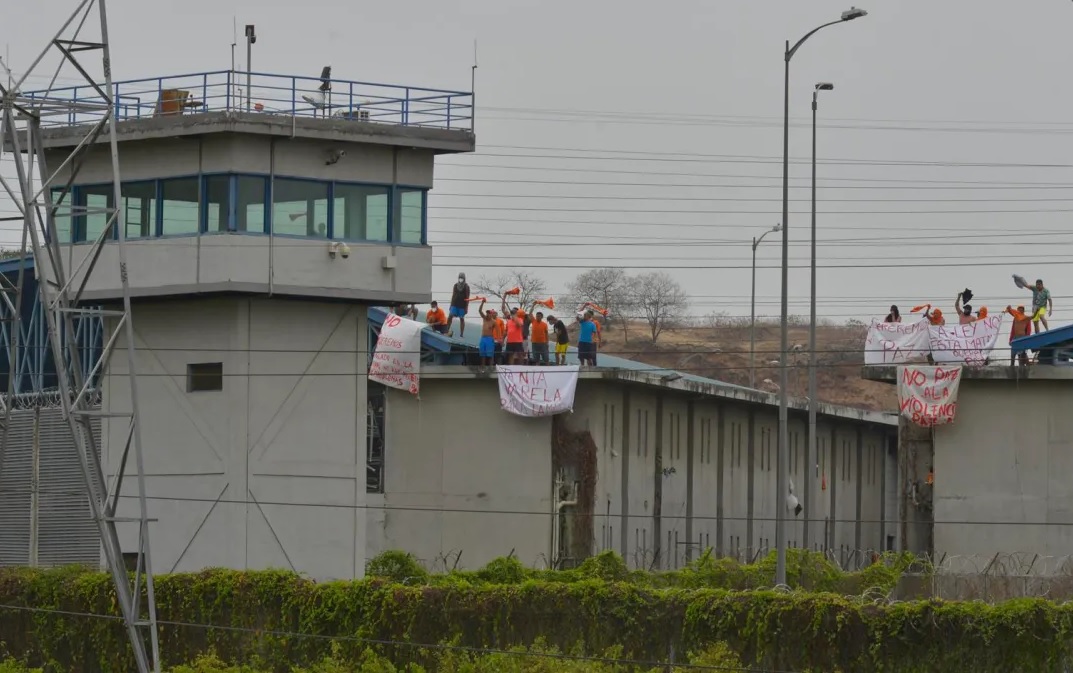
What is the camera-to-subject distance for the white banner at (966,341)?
4531cm

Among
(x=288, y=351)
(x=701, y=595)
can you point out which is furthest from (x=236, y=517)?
(x=701, y=595)

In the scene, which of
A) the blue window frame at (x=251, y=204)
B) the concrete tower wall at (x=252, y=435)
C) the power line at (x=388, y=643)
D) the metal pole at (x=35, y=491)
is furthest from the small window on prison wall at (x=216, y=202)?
the power line at (x=388, y=643)

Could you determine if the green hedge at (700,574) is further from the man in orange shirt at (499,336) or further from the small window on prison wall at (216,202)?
the small window on prison wall at (216,202)

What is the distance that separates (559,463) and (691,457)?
9972 mm

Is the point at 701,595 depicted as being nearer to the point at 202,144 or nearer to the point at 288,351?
the point at 288,351

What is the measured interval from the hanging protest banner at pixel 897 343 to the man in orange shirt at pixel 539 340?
822 centimetres

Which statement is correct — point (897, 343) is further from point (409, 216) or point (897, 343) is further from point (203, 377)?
point (203, 377)

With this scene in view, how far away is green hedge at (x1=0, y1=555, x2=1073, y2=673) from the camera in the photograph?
3055 cm

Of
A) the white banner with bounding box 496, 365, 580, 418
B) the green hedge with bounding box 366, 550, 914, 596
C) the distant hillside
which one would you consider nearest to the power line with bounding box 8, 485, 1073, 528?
the green hedge with bounding box 366, 550, 914, 596

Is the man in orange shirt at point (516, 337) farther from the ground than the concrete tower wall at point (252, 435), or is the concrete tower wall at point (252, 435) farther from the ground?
the man in orange shirt at point (516, 337)

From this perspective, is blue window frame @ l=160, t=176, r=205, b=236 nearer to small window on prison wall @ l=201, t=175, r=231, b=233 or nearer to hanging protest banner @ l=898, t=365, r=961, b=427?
small window on prison wall @ l=201, t=175, r=231, b=233

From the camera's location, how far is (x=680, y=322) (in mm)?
142875

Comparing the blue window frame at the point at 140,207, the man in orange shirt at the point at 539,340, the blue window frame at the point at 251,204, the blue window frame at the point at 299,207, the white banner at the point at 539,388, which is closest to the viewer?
the blue window frame at the point at 251,204

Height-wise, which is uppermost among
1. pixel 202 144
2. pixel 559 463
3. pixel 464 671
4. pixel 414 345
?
pixel 202 144
